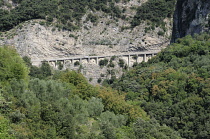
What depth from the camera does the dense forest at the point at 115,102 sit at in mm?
32656

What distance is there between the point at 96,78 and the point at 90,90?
48065 mm

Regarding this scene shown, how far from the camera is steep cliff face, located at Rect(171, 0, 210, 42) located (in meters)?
78.8

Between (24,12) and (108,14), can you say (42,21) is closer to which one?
(24,12)

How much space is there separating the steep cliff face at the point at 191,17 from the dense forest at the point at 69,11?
13.2 metres

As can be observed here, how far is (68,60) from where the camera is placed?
97.4 m

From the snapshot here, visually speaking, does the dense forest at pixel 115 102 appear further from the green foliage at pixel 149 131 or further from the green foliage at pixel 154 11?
the green foliage at pixel 154 11

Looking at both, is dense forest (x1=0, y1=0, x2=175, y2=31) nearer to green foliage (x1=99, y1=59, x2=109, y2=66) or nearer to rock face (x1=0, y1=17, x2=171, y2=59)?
rock face (x1=0, y1=17, x2=171, y2=59)

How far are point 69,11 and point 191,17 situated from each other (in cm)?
3593

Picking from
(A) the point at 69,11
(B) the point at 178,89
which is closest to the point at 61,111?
(B) the point at 178,89

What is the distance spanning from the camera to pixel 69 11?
107125 mm

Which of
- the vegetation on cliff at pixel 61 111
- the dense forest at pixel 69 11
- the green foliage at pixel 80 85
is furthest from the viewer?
the dense forest at pixel 69 11

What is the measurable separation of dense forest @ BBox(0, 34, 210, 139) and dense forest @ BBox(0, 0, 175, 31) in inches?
1192

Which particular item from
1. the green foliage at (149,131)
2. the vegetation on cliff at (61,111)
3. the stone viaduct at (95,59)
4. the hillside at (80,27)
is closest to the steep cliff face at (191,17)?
the stone viaduct at (95,59)

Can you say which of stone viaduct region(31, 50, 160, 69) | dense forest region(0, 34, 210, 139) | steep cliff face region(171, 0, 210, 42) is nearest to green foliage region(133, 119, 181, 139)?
dense forest region(0, 34, 210, 139)
